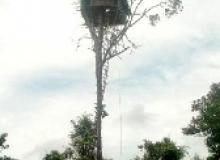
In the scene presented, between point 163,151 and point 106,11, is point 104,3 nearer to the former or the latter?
point 106,11

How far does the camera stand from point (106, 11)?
25516 millimetres

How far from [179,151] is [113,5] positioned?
34.0m

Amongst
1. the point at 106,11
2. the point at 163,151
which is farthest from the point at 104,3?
the point at 163,151

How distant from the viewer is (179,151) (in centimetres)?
5581

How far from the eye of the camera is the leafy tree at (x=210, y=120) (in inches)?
1829

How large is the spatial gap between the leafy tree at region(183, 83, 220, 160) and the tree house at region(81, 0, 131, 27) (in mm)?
23329

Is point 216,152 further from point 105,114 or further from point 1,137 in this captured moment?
point 105,114

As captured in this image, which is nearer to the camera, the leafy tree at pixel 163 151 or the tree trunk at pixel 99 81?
the tree trunk at pixel 99 81

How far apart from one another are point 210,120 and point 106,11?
24660 mm

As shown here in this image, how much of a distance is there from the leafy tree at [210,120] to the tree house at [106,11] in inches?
918

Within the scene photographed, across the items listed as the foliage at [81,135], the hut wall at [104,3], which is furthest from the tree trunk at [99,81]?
the foliage at [81,135]

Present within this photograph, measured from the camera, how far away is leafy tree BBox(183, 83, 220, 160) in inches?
1829

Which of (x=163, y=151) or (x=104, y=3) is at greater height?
(x=104, y=3)

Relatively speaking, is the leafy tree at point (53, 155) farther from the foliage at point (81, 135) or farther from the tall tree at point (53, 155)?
the foliage at point (81, 135)
